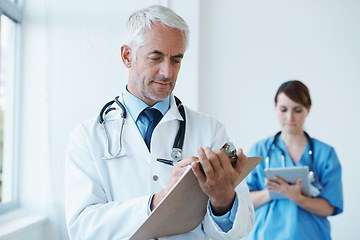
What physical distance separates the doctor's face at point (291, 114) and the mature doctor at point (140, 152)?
0.88m

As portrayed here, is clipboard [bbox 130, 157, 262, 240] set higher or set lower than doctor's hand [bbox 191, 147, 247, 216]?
lower

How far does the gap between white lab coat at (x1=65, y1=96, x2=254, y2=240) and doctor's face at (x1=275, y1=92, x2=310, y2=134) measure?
2.90 feet

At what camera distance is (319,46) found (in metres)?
2.97

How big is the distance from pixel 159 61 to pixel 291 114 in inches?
42.6

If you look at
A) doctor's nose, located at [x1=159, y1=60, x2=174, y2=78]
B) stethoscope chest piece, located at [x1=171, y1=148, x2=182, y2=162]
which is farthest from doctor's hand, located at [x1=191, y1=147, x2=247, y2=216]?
doctor's nose, located at [x1=159, y1=60, x2=174, y2=78]

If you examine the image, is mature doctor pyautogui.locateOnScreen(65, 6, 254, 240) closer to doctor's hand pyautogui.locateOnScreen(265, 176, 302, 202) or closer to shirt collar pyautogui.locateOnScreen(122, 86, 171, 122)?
shirt collar pyautogui.locateOnScreen(122, 86, 171, 122)

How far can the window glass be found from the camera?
2258 millimetres

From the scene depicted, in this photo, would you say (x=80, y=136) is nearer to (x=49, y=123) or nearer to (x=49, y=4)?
(x=49, y=123)

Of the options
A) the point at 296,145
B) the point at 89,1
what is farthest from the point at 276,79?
the point at 89,1

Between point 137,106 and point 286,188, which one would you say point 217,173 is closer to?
point 137,106

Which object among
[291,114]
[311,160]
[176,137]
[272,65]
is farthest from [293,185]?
[272,65]

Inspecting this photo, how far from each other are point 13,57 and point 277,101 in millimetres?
1569

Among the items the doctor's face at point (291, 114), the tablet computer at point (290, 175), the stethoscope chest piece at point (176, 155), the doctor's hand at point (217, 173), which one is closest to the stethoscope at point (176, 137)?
the stethoscope chest piece at point (176, 155)

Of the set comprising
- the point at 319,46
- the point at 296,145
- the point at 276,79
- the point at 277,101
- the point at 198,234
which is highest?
the point at 319,46
